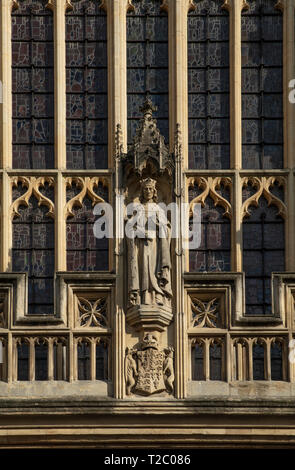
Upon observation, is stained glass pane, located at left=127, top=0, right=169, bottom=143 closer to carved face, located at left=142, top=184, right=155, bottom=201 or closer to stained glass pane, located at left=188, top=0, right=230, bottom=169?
stained glass pane, located at left=188, top=0, right=230, bottom=169

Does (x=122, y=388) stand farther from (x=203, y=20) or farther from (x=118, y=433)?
(x=203, y=20)

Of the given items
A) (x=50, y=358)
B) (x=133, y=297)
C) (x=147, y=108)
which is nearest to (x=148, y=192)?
(x=147, y=108)

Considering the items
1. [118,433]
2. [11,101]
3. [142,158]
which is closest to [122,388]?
[118,433]

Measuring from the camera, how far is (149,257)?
23062 mm

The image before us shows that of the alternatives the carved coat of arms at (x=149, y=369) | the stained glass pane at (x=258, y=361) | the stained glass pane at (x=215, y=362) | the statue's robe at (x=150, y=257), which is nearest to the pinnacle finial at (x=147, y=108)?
the statue's robe at (x=150, y=257)

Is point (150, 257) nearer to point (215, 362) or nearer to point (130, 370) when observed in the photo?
point (130, 370)

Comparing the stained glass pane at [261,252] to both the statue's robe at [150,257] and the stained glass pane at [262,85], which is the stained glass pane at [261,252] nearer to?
the stained glass pane at [262,85]

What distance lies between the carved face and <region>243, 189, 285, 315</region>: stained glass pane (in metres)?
1.74

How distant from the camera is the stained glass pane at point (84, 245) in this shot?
24.6 meters

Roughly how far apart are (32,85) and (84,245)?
1.96 meters

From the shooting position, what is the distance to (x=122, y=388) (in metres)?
22.8

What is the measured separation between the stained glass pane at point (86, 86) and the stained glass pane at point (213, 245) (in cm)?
131

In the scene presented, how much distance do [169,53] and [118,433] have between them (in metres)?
4.80

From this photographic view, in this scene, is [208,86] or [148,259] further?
[208,86]
